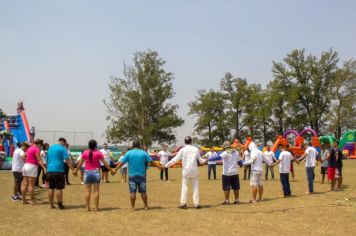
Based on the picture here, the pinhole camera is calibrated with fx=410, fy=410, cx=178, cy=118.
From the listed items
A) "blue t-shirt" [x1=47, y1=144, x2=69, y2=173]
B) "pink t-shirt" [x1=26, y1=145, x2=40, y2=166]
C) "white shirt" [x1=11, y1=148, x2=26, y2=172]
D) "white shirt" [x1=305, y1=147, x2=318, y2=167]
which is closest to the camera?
"blue t-shirt" [x1=47, y1=144, x2=69, y2=173]

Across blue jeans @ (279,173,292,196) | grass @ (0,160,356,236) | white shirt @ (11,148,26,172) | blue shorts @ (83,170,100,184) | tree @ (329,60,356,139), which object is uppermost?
tree @ (329,60,356,139)

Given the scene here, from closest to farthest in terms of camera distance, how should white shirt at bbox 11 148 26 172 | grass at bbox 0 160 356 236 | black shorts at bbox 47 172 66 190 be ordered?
grass at bbox 0 160 356 236, black shorts at bbox 47 172 66 190, white shirt at bbox 11 148 26 172

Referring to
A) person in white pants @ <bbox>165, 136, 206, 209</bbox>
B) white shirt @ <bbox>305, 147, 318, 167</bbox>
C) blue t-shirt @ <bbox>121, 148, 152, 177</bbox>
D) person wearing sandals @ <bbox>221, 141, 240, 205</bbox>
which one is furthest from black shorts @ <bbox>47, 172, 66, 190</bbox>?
white shirt @ <bbox>305, 147, 318, 167</bbox>

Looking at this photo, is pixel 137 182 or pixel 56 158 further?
pixel 56 158

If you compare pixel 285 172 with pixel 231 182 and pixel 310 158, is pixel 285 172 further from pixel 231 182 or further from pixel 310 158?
pixel 231 182

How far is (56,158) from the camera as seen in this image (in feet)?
35.3

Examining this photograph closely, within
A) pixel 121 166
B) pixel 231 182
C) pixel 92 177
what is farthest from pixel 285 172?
pixel 92 177

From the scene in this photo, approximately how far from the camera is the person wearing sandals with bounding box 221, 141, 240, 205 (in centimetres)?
1170

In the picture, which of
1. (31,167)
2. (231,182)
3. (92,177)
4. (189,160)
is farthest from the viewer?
(231,182)

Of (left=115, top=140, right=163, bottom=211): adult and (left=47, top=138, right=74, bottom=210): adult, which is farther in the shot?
(left=47, top=138, right=74, bottom=210): adult

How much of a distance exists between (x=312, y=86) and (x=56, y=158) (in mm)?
53103

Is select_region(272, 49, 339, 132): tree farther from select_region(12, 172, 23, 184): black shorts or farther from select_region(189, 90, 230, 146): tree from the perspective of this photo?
select_region(12, 172, 23, 184): black shorts

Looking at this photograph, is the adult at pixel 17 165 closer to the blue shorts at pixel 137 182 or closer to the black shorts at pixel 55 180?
the black shorts at pixel 55 180

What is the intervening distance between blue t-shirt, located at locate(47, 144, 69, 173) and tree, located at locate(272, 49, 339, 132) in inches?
2004
